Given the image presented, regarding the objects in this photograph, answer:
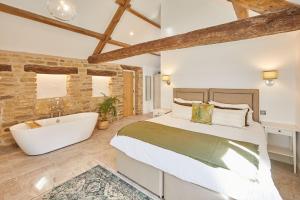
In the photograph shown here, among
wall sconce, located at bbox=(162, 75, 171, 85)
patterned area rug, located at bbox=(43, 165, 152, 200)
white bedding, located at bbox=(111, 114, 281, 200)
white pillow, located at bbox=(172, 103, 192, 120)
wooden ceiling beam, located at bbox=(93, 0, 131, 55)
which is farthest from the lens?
wall sconce, located at bbox=(162, 75, 171, 85)

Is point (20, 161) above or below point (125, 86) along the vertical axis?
below

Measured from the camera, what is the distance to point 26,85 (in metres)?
3.78

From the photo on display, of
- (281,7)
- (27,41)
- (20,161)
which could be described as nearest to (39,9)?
(27,41)

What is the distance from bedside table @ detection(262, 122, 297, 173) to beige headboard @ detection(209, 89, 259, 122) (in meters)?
0.39

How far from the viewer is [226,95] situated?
11.4ft

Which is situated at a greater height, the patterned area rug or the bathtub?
the bathtub

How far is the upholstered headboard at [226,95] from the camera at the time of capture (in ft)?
10.4

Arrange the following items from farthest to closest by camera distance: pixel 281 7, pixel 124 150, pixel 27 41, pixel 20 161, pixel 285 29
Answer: pixel 27 41
pixel 20 161
pixel 124 150
pixel 281 7
pixel 285 29

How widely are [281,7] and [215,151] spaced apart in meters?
2.10

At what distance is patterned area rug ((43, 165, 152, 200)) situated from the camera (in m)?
2.00

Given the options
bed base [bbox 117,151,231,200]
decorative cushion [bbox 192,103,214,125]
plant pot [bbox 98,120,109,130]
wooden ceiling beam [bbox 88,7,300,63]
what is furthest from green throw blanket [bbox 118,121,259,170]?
plant pot [bbox 98,120,109,130]

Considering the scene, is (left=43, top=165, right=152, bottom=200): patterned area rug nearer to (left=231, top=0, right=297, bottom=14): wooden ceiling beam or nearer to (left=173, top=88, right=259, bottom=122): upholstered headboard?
(left=173, top=88, right=259, bottom=122): upholstered headboard

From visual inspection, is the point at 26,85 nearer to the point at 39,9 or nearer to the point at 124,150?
the point at 39,9

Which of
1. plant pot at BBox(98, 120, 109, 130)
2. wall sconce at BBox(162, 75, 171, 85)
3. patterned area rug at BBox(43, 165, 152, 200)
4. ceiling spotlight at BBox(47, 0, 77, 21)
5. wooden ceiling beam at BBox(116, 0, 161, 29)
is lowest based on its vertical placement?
patterned area rug at BBox(43, 165, 152, 200)
